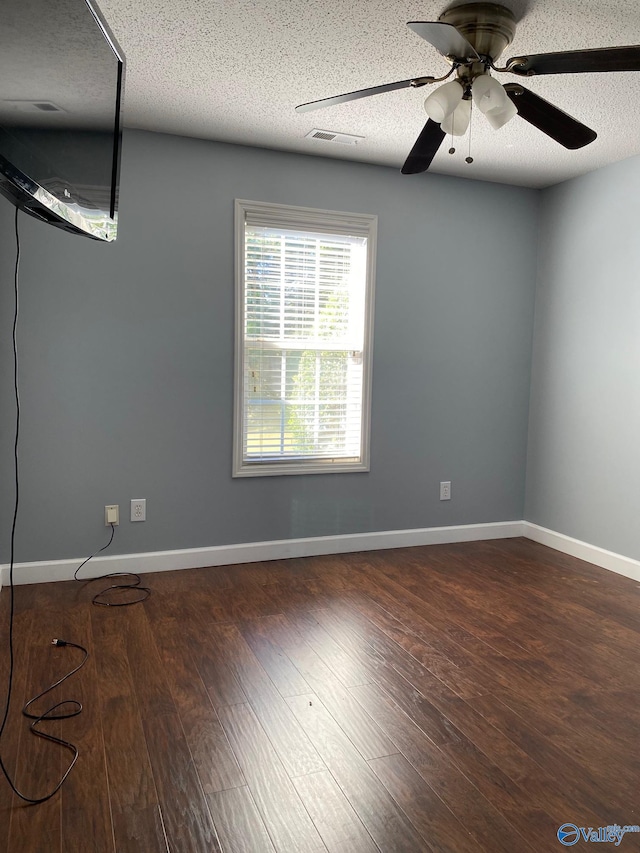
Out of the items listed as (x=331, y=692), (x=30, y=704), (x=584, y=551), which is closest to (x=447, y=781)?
(x=331, y=692)

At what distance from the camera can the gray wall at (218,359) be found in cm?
333

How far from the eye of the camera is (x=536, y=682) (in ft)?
8.02

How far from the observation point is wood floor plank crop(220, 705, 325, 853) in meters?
1.61

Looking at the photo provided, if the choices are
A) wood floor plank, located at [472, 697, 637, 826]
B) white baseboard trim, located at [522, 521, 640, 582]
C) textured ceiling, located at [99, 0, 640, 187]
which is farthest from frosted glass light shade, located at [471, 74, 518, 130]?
white baseboard trim, located at [522, 521, 640, 582]

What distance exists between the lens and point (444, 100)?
80.4 inches

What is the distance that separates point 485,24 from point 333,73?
734mm

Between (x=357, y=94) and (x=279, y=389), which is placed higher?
(x=357, y=94)

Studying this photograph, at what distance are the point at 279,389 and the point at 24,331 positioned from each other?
1.42 m

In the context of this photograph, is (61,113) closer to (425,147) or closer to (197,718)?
(425,147)

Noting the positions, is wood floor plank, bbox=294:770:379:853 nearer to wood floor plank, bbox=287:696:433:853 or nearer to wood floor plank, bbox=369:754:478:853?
wood floor plank, bbox=287:696:433:853

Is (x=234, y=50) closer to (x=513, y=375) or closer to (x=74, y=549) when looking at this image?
(x=74, y=549)

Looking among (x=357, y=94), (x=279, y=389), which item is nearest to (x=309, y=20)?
(x=357, y=94)

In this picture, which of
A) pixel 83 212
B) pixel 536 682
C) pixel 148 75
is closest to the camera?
pixel 83 212

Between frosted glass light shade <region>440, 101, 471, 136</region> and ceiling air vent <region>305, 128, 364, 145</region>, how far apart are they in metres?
1.33
